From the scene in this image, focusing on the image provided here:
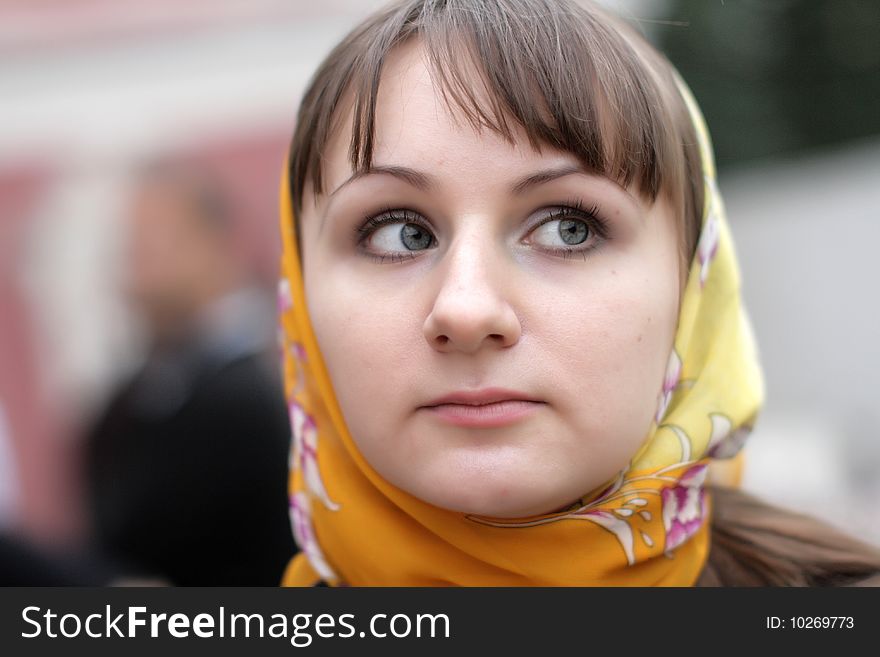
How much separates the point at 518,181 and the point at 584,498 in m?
0.49

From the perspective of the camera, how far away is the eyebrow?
133 cm

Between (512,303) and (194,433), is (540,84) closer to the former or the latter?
(512,303)

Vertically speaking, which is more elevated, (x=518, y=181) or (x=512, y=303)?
(x=518, y=181)

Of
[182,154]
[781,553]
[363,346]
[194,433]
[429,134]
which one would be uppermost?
[182,154]

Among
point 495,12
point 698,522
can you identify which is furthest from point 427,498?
point 495,12

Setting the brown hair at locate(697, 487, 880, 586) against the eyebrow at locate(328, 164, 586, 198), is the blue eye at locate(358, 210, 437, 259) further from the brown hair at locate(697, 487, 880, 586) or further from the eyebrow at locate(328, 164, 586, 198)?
the brown hair at locate(697, 487, 880, 586)

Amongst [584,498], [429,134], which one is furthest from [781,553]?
[429,134]

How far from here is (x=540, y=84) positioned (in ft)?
4.40

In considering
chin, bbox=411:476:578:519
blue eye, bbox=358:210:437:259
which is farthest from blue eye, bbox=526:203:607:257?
chin, bbox=411:476:578:519

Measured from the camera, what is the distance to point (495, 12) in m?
1.41
